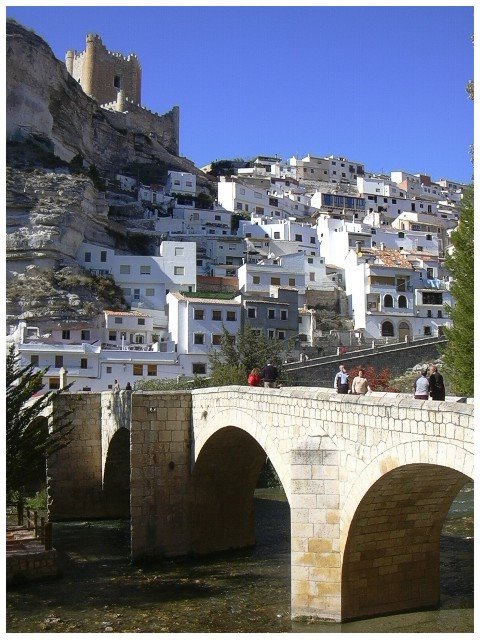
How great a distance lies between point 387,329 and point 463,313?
31.8 meters

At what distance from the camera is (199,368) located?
4444 cm

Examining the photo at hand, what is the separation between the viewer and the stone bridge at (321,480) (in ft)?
33.9

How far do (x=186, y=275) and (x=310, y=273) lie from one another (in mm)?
9066

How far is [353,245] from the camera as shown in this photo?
62438mm

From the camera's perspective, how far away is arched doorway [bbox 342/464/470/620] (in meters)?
11.1

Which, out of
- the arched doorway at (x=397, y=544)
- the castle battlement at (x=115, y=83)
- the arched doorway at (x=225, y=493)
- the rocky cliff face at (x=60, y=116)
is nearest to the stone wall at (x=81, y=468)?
the arched doorway at (x=225, y=493)

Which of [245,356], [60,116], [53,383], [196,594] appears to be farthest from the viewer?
[60,116]

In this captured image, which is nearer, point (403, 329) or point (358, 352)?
point (358, 352)

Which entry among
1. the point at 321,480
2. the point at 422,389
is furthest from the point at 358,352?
the point at 321,480

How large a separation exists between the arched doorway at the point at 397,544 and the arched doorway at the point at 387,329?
41.2 m

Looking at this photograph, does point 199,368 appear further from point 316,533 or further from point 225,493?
point 316,533
